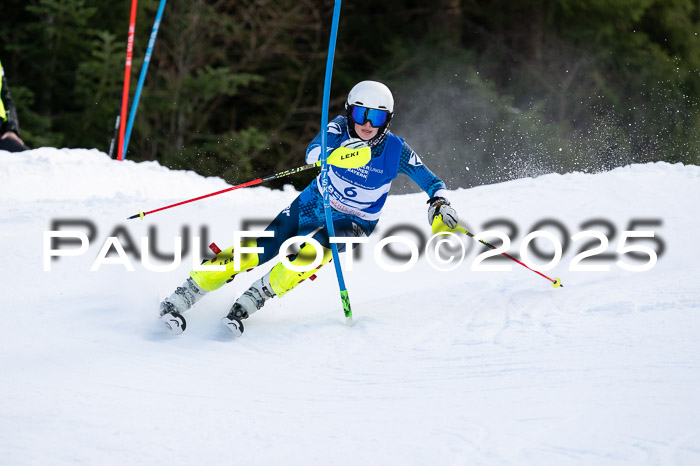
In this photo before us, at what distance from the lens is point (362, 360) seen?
3.47 m

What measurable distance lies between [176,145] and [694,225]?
9206 millimetres

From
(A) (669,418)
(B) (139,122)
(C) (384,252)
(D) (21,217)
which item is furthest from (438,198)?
(B) (139,122)

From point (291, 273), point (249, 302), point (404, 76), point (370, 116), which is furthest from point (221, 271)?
point (404, 76)

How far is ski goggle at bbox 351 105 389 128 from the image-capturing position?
4055mm

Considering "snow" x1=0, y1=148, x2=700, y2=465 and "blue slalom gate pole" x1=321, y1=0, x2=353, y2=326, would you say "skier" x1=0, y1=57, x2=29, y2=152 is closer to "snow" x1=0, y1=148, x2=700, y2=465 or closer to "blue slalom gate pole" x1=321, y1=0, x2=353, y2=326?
"snow" x1=0, y1=148, x2=700, y2=465

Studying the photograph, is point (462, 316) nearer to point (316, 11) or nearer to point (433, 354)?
point (433, 354)

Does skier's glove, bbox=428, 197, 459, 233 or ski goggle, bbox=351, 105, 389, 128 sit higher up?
ski goggle, bbox=351, 105, 389, 128

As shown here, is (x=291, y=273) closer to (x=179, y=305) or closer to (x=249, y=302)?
(x=249, y=302)

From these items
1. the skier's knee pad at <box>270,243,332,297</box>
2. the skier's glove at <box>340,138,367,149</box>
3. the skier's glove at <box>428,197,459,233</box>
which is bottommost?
the skier's knee pad at <box>270,243,332,297</box>

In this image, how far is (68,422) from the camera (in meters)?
2.70

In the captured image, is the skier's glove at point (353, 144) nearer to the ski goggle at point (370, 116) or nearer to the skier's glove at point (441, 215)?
the ski goggle at point (370, 116)

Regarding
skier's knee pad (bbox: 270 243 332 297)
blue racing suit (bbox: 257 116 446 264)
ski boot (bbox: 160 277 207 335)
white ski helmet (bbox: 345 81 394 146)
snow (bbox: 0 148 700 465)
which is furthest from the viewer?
blue racing suit (bbox: 257 116 446 264)

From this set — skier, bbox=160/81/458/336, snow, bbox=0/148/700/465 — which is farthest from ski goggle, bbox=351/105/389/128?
snow, bbox=0/148/700/465

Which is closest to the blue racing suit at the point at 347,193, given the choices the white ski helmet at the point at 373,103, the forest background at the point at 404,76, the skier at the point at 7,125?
the white ski helmet at the point at 373,103
